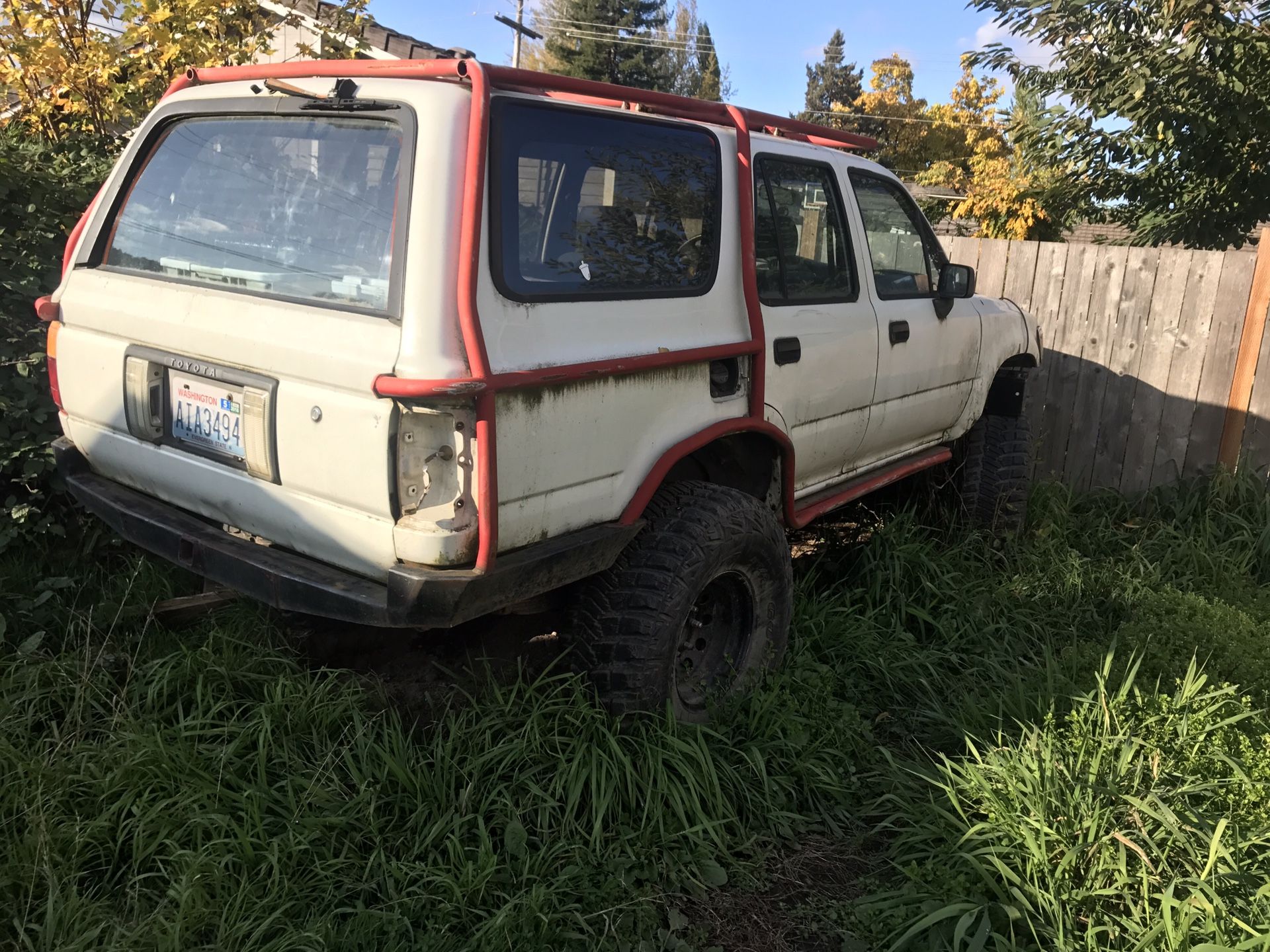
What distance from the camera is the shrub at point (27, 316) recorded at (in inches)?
145

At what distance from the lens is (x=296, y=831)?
8.24 feet

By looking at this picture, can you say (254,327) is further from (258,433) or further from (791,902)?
(791,902)

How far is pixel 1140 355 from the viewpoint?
234 inches

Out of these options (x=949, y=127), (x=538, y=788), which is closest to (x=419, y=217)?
(x=538, y=788)

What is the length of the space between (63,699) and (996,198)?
10267 mm

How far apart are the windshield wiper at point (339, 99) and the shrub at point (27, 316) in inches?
71.0

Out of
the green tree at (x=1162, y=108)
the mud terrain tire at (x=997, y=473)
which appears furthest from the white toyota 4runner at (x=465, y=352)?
the green tree at (x=1162, y=108)

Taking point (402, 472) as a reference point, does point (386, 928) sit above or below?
below

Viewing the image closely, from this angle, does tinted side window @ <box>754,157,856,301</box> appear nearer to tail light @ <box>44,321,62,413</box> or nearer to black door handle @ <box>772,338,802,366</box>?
black door handle @ <box>772,338,802,366</box>

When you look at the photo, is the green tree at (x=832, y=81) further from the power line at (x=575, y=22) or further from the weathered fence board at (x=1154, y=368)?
the weathered fence board at (x=1154, y=368)

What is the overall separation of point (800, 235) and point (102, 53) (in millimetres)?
3924

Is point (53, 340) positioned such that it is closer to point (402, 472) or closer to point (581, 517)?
point (402, 472)

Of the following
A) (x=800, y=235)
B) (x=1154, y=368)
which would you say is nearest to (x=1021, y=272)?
(x=1154, y=368)

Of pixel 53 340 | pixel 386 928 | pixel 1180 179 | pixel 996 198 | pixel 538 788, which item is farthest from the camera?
pixel 996 198
